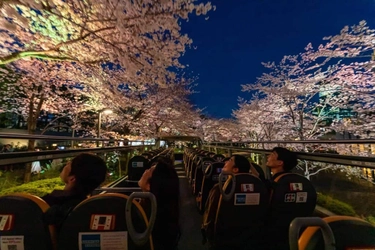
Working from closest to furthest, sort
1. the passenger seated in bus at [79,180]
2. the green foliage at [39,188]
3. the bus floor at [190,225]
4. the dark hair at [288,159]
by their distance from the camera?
the passenger seated in bus at [79,180] → the dark hair at [288,159] → the bus floor at [190,225] → the green foliage at [39,188]

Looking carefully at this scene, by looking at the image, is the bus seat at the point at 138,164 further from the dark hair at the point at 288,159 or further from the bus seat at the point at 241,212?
the dark hair at the point at 288,159

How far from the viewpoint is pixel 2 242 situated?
92 cm

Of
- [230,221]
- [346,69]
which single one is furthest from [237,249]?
[346,69]

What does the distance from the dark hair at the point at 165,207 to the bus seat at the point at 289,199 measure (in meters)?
0.86

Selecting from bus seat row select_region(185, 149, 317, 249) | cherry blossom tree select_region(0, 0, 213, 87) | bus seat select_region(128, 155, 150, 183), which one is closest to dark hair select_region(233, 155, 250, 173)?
bus seat row select_region(185, 149, 317, 249)

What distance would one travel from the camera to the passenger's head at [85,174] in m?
1.48

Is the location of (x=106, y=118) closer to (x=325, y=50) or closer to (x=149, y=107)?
(x=149, y=107)

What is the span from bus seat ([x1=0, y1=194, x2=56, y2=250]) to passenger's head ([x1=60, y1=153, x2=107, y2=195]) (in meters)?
0.49

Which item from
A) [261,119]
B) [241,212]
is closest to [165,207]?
[241,212]

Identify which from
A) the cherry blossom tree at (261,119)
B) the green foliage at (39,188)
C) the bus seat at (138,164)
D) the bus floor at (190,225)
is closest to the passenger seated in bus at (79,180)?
the bus seat at (138,164)

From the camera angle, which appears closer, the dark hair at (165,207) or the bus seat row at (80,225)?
the bus seat row at (80,225)

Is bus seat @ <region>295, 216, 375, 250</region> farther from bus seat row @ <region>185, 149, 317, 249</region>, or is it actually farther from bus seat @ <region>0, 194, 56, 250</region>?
bus seat @ <region>0, 194, 56, 250</region>

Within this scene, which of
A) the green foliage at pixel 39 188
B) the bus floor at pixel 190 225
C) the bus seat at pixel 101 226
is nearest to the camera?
the bus seat at pixel 101 226

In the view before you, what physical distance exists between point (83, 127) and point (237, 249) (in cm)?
1836
